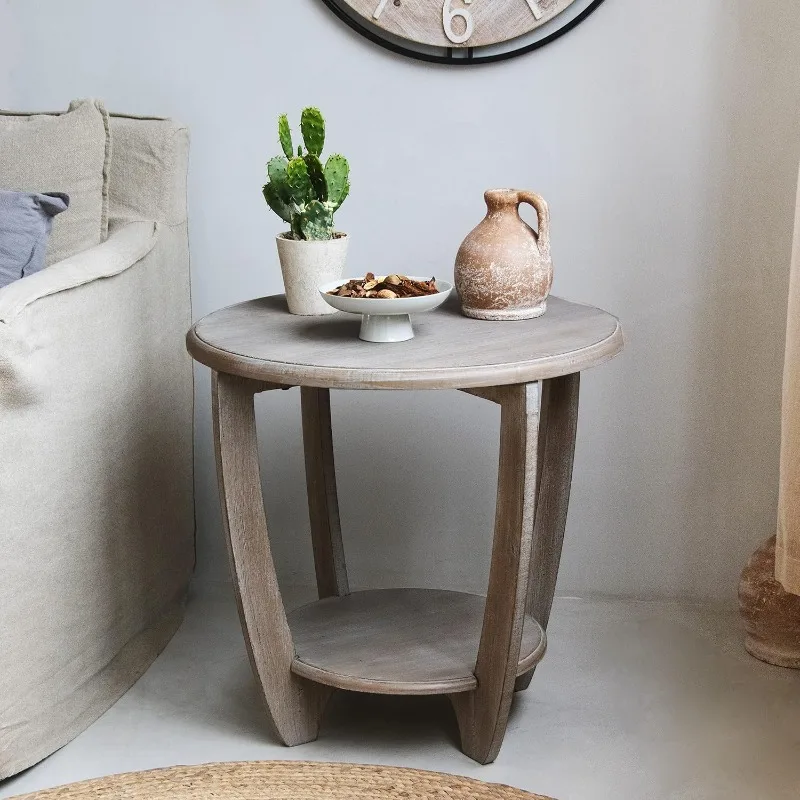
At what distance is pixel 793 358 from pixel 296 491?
0.98 metres

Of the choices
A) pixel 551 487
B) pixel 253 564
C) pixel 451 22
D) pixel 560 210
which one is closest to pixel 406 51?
pixel 451 22

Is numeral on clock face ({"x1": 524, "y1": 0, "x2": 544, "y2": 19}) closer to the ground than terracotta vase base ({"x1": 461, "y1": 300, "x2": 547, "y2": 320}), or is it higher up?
higher up

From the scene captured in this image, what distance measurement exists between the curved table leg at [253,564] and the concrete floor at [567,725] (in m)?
0.08

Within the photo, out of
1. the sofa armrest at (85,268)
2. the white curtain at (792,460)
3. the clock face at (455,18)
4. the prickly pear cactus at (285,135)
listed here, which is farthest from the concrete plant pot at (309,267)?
the white curtain at (792,460)

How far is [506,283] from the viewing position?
1.40 m

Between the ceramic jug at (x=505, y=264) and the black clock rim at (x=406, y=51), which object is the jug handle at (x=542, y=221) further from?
the black clock rim at (x=406, y=51)

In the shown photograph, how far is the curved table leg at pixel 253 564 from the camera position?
4.42 ft

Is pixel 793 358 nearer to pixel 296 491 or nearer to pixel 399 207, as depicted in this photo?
pixel 399 207

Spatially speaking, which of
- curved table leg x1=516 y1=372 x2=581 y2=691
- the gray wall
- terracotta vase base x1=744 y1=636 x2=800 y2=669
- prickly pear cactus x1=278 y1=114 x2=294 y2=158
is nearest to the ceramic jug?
curved table leg x1=516 y1=372 x2=581 y2=691

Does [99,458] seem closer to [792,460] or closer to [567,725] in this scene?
[567,725]

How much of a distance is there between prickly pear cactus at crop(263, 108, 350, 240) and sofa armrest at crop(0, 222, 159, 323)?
259mm

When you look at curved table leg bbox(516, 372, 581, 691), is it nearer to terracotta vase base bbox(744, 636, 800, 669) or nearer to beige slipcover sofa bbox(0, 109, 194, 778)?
terracotta vase base bbox(744, 636, 800, 669)

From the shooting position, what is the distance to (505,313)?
1.42 metres

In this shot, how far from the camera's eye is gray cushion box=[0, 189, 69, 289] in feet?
4.83
